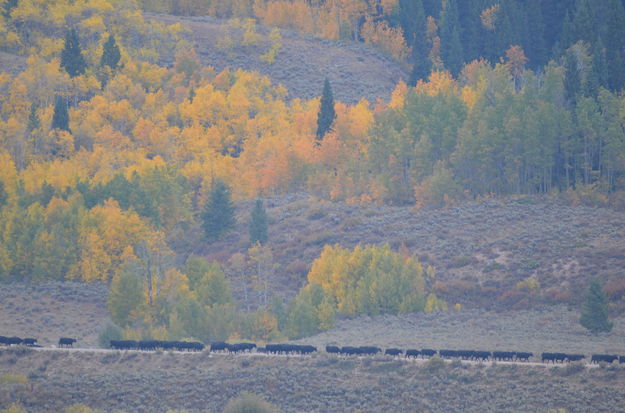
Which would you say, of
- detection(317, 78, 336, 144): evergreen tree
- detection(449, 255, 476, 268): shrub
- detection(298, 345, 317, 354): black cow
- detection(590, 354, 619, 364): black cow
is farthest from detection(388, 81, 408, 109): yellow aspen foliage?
detection(590, 354, 619, 364): black cow

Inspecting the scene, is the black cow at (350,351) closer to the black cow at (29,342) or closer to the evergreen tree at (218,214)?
the black cow at (29,342)

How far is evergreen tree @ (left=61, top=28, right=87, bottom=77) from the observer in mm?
133000

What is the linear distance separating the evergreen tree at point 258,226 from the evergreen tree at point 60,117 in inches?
1081

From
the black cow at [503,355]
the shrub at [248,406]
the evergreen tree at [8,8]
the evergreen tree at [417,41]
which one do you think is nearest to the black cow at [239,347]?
the shrub at [248,406]

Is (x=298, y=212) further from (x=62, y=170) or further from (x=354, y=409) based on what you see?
(x=354, y=409)

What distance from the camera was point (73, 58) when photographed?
438ft

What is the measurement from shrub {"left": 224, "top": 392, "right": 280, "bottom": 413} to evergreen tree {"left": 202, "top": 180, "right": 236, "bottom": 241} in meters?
44.0

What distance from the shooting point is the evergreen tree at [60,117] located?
121250 millimetres

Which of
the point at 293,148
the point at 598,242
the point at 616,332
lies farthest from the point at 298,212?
the point at 616,332

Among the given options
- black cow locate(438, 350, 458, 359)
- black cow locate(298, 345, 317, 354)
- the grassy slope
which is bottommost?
the grassy slope

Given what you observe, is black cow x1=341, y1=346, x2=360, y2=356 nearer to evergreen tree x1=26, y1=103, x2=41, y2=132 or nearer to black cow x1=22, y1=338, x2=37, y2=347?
black cow x1=22, y1=338, x2=37, y2=347

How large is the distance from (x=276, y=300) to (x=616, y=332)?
2443 cm

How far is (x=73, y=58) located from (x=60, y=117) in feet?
47.5

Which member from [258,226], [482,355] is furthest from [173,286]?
[482,355]
